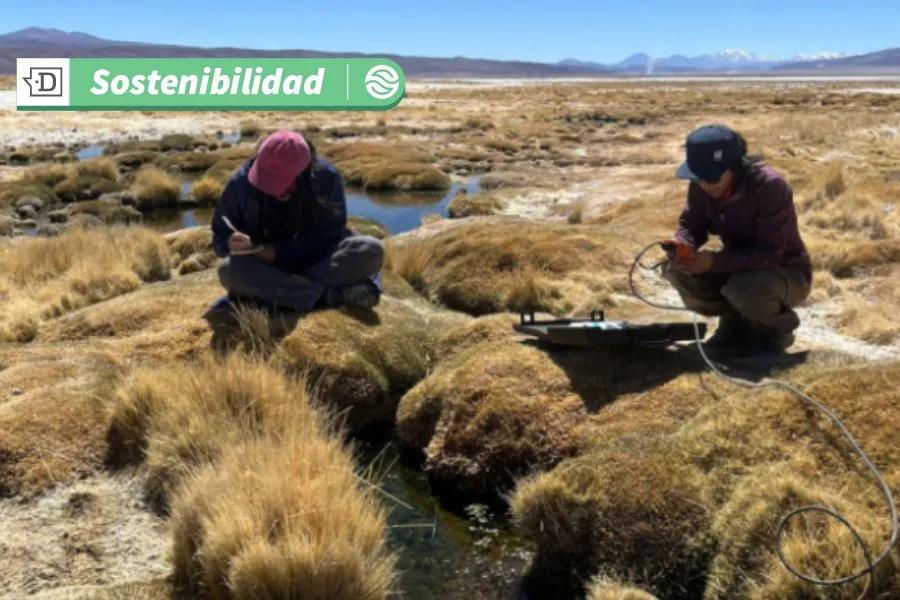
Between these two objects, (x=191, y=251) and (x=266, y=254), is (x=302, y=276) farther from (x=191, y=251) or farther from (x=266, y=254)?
(x=191, y=251)

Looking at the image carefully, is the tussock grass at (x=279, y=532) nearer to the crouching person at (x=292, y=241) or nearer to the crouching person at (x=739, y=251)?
the crouching person at (x=292, y=241)

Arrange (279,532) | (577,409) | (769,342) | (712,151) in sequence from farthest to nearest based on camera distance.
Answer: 1. (769,342)
2. (577,409)
3. (712,151)
4. (279,532)

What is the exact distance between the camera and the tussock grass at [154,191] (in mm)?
20844

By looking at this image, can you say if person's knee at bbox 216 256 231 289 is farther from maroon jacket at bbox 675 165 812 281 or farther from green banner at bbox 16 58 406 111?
green banner at bbox 16 58 406 111

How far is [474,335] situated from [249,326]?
1769 mm

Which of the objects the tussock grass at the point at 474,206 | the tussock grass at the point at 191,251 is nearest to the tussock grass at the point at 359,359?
the tussock grass at the point at 191,251

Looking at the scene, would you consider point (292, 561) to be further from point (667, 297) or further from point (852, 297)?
point (852, 297)

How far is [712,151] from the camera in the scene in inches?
→ 213

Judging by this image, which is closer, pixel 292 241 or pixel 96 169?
pixel 292 241

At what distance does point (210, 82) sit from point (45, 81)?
1112 cm

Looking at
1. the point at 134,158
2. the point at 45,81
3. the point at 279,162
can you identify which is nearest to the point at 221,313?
the point at 279,162

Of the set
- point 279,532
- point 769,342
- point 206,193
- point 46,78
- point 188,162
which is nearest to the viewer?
point 279,532

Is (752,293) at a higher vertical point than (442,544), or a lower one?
higher

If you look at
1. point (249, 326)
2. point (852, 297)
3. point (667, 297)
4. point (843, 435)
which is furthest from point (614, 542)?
point (852, 297)
